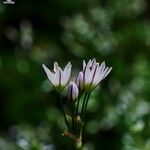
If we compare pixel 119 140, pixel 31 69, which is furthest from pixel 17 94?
pixel 119 140

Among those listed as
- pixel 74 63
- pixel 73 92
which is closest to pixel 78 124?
pixel 73 92

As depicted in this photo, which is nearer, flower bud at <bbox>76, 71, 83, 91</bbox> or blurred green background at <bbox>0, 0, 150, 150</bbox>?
flower bud at <bbox>76, 71, 83, 91</bbox>

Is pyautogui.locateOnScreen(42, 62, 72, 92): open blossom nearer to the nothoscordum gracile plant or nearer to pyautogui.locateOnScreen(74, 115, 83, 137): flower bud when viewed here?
the nothoscordum gracile plant

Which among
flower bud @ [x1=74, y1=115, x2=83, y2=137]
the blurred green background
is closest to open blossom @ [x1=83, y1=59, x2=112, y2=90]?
flower bud @ [x1=74, y1=115, x2=83, y2=137]

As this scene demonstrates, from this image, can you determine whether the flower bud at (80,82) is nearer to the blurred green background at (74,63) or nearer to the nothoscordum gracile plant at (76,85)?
the nothoscordum gracile plant at (76,85)

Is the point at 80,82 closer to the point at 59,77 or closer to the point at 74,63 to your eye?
the point at 59,77

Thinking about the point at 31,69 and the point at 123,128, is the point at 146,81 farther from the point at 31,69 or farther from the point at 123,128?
the point at 31,69
